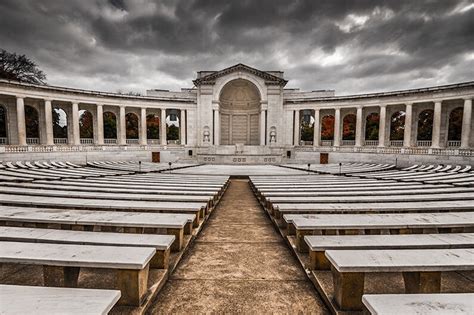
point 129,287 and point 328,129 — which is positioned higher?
point 328,129

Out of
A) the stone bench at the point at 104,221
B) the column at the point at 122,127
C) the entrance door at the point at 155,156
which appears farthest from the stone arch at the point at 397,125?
the stone bench at the point at 104,221

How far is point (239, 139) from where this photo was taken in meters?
42.7

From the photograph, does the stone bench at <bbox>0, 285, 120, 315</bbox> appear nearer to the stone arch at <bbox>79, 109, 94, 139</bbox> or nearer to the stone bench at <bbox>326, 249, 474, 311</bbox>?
the stone bench at <bbox>326, 249, 474, 311</bbox>

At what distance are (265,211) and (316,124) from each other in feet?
110

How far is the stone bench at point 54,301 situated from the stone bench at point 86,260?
15.7 inches

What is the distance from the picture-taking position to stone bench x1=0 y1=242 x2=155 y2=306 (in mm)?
2346

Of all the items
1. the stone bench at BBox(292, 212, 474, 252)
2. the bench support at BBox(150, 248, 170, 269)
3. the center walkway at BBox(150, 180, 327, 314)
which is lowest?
the center walkway at BBox(150, 180, 327, 314)

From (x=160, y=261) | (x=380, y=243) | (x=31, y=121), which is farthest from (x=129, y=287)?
(x=31, y=121)

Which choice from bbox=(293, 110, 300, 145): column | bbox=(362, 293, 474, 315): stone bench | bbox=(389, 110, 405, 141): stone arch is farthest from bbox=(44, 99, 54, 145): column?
bbox=(389, 110, 405, 141): stone arch

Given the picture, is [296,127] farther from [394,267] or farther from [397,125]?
[394,267]

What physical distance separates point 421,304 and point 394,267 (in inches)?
20.5

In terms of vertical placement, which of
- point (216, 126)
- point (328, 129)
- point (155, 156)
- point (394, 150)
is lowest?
point (155, 156)

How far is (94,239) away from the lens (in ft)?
9.96

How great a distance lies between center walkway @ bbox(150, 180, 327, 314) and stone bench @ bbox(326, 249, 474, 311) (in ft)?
1.55
